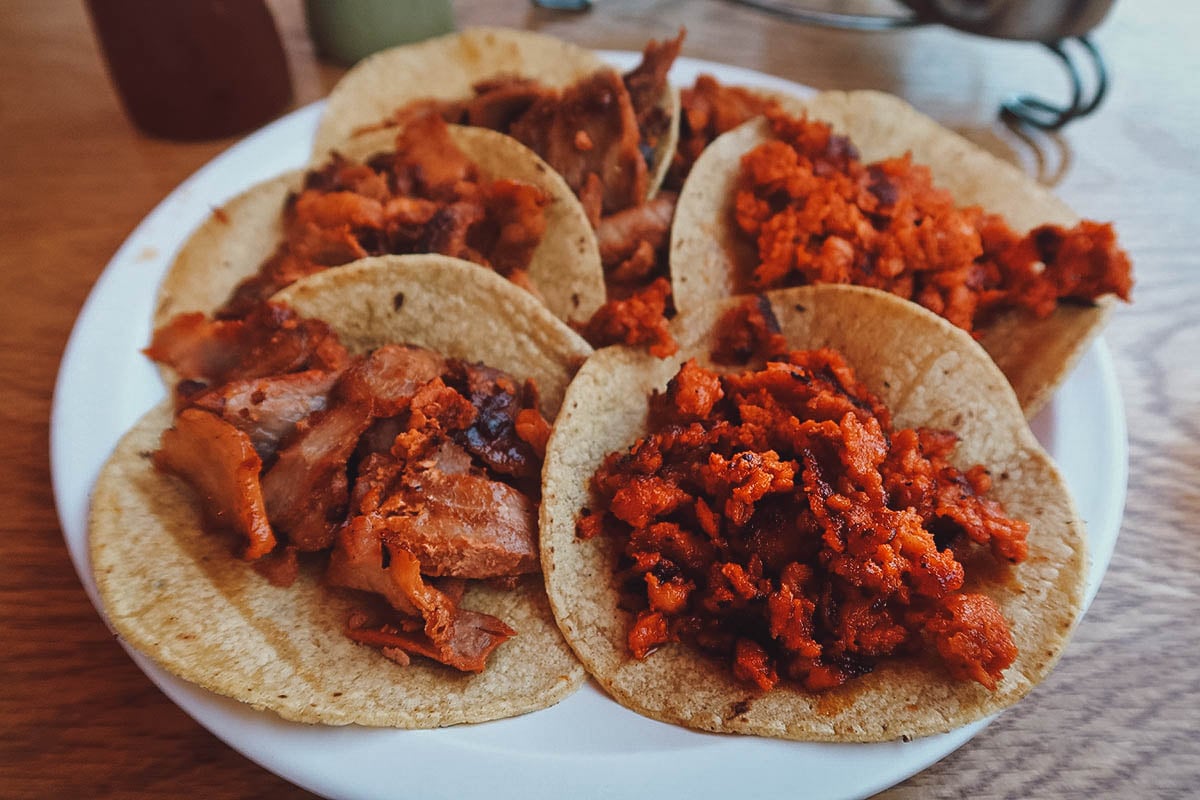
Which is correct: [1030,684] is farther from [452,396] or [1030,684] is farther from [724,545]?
[452,396]

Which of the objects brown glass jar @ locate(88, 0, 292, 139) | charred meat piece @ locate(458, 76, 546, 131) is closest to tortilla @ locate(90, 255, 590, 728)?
charred meat piece @ locate(458, 76, 546, 131)

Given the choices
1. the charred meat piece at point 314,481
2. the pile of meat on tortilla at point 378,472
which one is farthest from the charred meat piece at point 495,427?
the charred meat piece at point 314,481

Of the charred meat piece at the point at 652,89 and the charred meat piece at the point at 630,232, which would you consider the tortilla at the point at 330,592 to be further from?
the charred meat piece at the point at 652,89

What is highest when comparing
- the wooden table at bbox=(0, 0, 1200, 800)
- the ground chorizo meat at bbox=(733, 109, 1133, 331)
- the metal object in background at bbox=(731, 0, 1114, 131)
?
the metal object in background at bbox=(731, 0, 1114, 131)

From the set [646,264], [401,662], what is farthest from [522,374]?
[401,662]

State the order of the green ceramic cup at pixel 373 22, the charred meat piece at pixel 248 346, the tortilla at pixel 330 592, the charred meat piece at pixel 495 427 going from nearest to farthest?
1. the tortilla at pixel 330 592
2. the charred meat piece at pixel 495 427
3. the charred meat piece at pixel 248 346
4. the green ceramic cup at pixel 373 22

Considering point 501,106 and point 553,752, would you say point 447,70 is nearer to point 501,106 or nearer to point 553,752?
point 501,106

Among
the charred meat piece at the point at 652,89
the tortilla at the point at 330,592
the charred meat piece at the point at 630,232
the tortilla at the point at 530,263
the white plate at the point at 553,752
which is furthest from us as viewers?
the charred meat piece at the point at 652,89

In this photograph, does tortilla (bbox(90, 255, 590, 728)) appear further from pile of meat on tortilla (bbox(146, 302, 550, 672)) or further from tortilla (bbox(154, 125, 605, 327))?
tortilla (bbox(154, 125, 605, 327))
